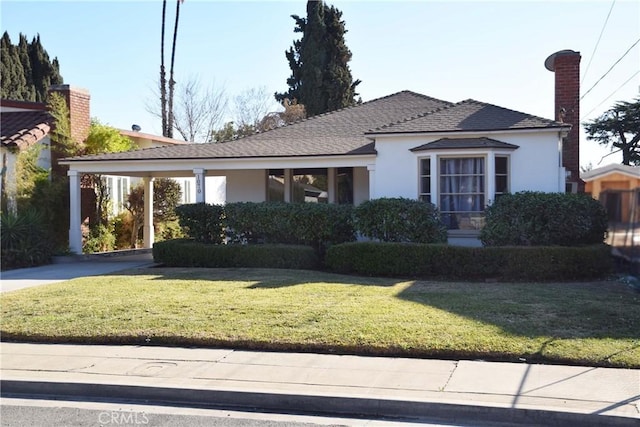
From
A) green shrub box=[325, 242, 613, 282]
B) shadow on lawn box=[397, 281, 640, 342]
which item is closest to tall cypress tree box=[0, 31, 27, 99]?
green shrub box=[325, 242, 613, 282]

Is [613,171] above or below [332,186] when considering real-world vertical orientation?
above

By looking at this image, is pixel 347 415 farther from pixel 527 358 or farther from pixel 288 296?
pixel 288 296

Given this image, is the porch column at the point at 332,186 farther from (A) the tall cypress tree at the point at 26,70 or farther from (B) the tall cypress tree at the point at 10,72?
(B) the tall cypress tree at the point at 10,72

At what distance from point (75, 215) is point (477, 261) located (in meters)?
11.7

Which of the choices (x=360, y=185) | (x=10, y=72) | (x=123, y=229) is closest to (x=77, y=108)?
(x=123, y=229)

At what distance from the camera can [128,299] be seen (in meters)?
10.2

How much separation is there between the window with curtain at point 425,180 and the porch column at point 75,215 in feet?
32.5

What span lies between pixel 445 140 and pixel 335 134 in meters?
4.89

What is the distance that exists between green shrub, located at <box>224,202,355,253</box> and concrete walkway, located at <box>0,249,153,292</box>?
9.33 feet

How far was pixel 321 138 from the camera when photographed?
18.8 m

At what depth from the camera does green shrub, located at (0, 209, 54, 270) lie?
53.1 feet

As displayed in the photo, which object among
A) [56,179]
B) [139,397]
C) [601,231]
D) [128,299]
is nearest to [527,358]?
[139,397]

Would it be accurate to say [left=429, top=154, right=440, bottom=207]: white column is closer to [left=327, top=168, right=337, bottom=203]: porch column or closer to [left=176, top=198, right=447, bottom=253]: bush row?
[left=176, top=198, right=447, bottom=253]: bush row

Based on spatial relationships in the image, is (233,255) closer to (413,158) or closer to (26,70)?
(413,158)
